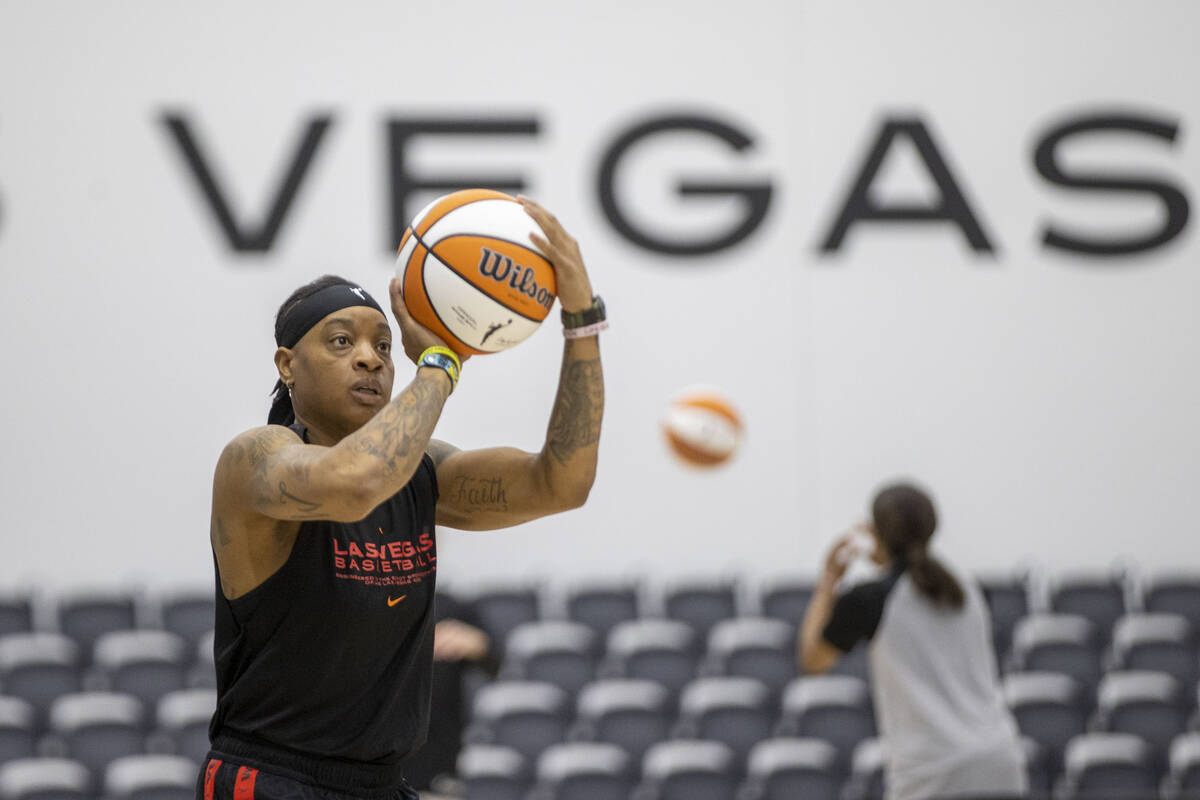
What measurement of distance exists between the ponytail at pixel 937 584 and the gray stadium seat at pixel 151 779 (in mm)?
4302

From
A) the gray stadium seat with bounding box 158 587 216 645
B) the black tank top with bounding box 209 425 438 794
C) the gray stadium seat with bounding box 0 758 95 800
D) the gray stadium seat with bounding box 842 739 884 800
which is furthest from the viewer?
the gray stadium seat with bounding box 158 587 216 645

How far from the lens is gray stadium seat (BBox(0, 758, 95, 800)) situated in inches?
301

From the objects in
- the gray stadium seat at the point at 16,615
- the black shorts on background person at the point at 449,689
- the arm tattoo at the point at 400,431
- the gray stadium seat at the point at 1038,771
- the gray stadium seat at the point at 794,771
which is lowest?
the gray stadium seat at the point at 1038,771

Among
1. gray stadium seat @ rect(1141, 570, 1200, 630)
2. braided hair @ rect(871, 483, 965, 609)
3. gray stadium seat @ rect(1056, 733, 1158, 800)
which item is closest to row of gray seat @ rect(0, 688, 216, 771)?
braided hair @ rect(871, 483, 965, 609)

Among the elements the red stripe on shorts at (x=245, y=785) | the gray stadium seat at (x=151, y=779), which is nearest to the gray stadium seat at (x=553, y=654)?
the gray stadium seat at (x=151, y=779)

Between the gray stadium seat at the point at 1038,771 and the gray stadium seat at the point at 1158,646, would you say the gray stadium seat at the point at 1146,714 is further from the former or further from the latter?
the gray stadium seat at the point at 1038,771

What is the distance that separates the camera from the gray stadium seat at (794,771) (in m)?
7.82

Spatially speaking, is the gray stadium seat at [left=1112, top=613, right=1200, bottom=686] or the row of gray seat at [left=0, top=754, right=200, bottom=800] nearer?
the row of gray seat at [left=0, top=754, right=200, bottom=800]

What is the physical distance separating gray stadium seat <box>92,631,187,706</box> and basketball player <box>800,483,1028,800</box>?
5069 mm

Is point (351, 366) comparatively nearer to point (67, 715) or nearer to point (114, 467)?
point (67, 715)

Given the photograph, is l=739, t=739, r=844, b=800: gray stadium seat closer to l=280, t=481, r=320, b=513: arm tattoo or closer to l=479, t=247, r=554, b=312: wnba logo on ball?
l=479, t=247, r=554, b=312: wnba logo on ball

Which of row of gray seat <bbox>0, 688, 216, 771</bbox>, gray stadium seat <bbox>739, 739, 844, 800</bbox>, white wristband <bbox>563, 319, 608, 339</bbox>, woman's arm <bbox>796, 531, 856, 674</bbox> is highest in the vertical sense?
white wristband <bbox>563, 319, 608, 339</bbox>

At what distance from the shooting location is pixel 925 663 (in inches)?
191

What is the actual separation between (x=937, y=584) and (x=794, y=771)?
3.29 metres
